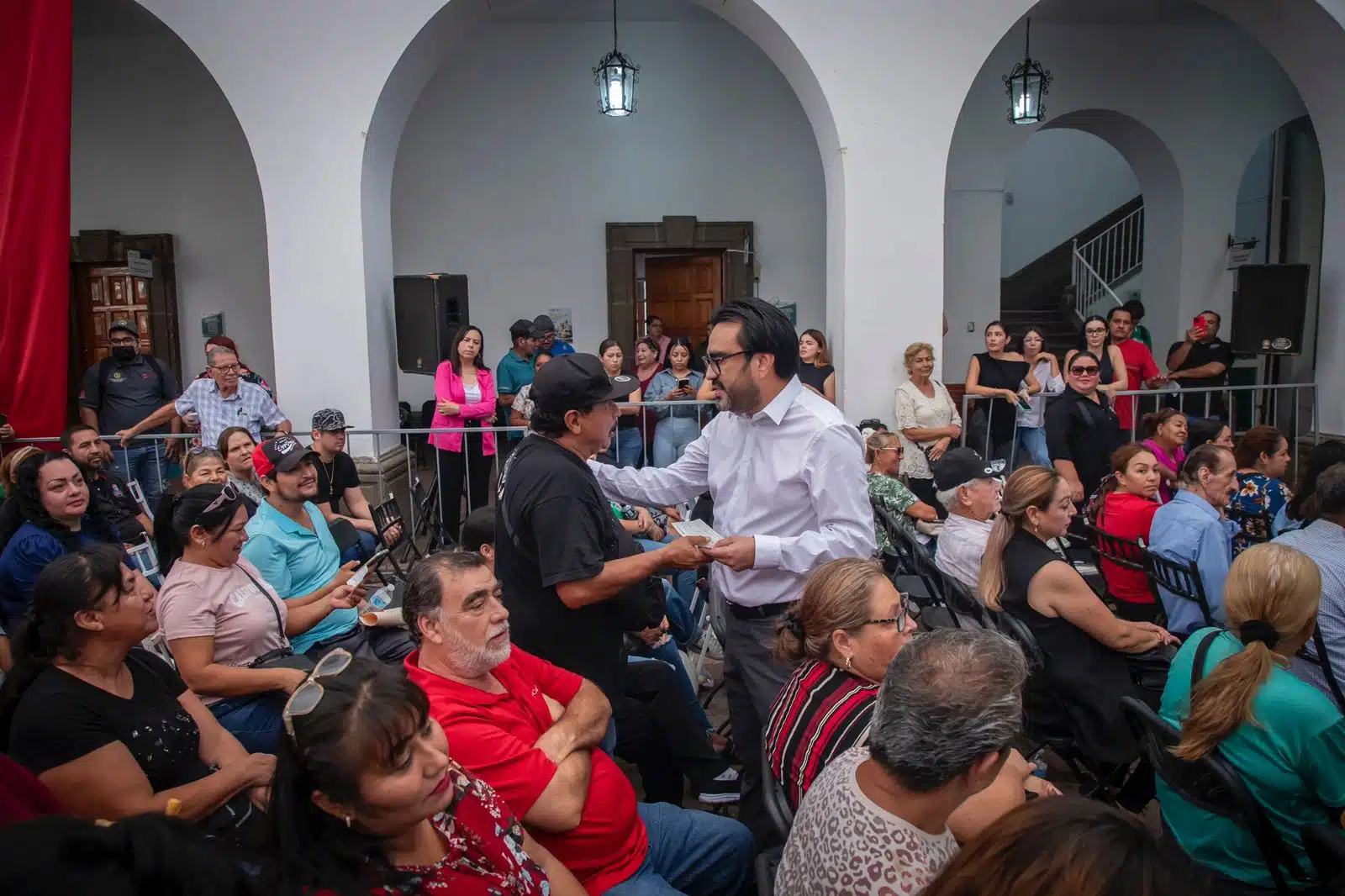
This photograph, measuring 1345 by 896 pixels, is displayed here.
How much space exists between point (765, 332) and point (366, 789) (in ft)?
5.60

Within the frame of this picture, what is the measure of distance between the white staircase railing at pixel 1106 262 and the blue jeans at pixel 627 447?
9.56 m

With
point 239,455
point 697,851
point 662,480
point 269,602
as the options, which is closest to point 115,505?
point 239,455

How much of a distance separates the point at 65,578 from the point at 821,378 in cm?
573

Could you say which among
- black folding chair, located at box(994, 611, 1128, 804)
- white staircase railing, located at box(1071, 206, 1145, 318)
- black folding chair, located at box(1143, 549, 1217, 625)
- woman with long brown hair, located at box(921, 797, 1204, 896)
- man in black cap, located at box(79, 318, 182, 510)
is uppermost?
white staircase railing, located at box(1071, 206, 1145, 318)

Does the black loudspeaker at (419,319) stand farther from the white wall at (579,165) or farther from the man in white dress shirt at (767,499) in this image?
the man in white dress shirt at (767,499)

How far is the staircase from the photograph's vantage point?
556 inches

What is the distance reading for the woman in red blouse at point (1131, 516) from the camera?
167 inches

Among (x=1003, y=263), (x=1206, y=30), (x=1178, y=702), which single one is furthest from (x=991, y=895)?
(x=1003, y=263)

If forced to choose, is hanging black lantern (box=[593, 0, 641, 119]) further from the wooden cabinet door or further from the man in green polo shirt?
the wooden cabinet door

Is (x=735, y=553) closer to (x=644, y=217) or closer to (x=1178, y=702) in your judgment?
(x=1178, y=702)

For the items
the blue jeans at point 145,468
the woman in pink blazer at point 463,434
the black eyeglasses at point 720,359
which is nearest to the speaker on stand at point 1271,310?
the woman in pink blazer at point 463,434

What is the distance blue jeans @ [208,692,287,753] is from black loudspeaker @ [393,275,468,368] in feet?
15.8

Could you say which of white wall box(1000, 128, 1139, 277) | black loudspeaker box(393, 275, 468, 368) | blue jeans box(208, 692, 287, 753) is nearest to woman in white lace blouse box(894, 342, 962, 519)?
black loudspeaker box(393, 275, 468, 368)

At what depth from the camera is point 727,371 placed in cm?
278
